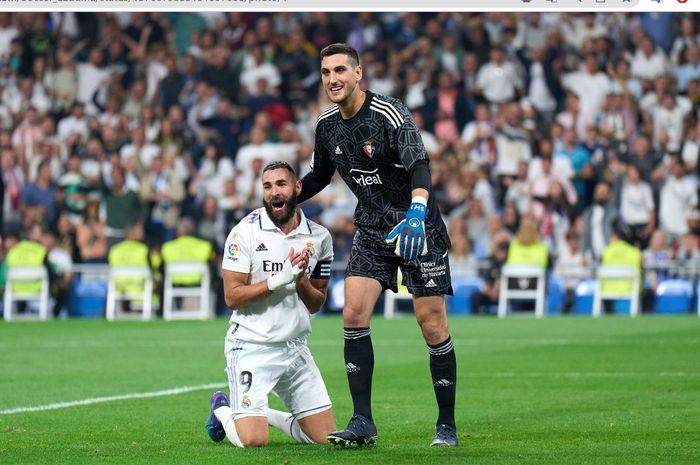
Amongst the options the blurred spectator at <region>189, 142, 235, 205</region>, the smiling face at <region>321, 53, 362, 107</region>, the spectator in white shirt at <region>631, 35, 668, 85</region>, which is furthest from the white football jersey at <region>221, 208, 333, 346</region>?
the spectator in white shirt at <region>631, 35, 668, 85</region>

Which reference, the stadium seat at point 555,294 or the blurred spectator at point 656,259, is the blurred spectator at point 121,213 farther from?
the blurred spectator at point 656,259

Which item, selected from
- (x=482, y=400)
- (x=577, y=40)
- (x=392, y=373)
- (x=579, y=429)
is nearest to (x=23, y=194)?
(x=577, y=40)

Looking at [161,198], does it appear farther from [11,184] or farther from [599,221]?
[599,221]

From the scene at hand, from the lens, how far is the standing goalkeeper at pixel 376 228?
837 centimetres

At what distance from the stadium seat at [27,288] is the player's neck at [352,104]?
15.4 meters

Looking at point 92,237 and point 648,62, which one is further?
point 648,62

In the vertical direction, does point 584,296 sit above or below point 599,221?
below

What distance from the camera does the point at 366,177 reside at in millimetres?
8617

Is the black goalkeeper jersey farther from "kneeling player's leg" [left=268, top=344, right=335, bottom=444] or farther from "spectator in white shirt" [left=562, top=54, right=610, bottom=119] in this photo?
"spectator in white shirt" [left=562, top=54, right=610, bottom=119]

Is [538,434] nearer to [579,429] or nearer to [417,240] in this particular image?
[579,429]

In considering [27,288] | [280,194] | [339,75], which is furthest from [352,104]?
[27,288]

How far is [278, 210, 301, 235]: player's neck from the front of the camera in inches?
346

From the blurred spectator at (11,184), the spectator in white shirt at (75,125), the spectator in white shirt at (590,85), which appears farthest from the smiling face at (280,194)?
the spectator in white shirt at (75,125)

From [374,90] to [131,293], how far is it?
5.55 metres
